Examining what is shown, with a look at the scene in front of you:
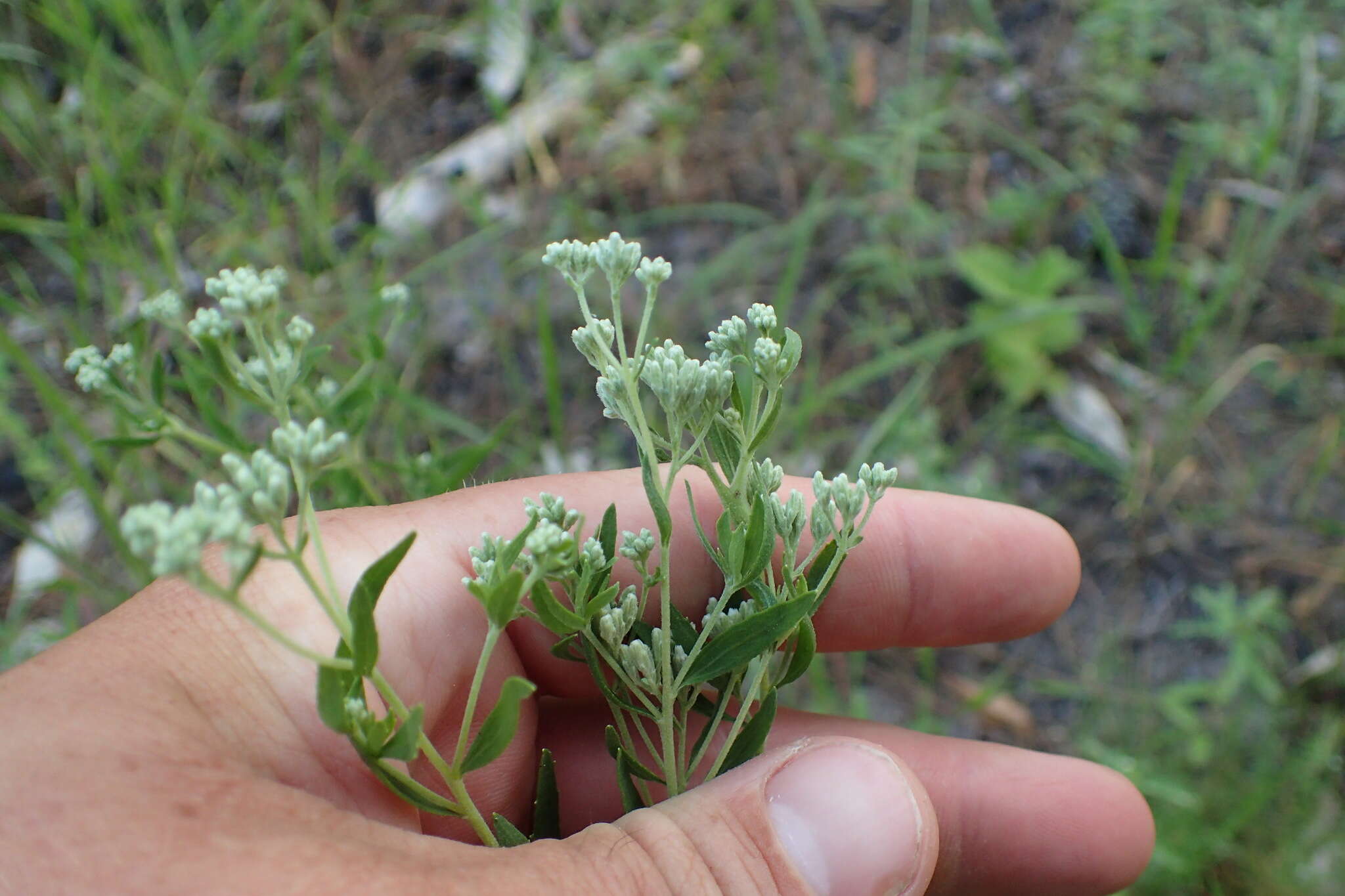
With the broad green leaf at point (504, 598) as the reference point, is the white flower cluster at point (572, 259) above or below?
above

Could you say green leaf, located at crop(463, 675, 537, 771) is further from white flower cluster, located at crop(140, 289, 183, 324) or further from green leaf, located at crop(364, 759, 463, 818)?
white flower cluster, located at crop(140, 289, 183, 324)

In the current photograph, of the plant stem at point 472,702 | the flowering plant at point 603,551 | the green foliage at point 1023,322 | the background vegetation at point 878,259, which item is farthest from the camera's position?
the green foliage at point 1023,322

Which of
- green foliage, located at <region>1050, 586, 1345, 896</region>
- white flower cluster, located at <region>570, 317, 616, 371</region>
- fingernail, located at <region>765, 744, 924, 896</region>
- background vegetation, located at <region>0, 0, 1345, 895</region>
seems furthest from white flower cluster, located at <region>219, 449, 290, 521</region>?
green foliage, located at <region>1050, 586, 1345, 896</region>

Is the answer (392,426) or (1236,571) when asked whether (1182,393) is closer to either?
(1236,571)

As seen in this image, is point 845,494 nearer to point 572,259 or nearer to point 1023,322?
point 572,259

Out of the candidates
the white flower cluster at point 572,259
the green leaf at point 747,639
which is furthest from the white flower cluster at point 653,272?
the green leaf at point 747,639

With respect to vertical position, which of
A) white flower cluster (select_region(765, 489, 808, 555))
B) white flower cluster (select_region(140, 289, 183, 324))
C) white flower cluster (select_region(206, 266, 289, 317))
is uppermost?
white flower cluster (select_region(206, 266, 289, 317))

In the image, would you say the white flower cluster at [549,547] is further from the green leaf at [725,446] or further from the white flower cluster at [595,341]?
the green leaf at [725,446]
